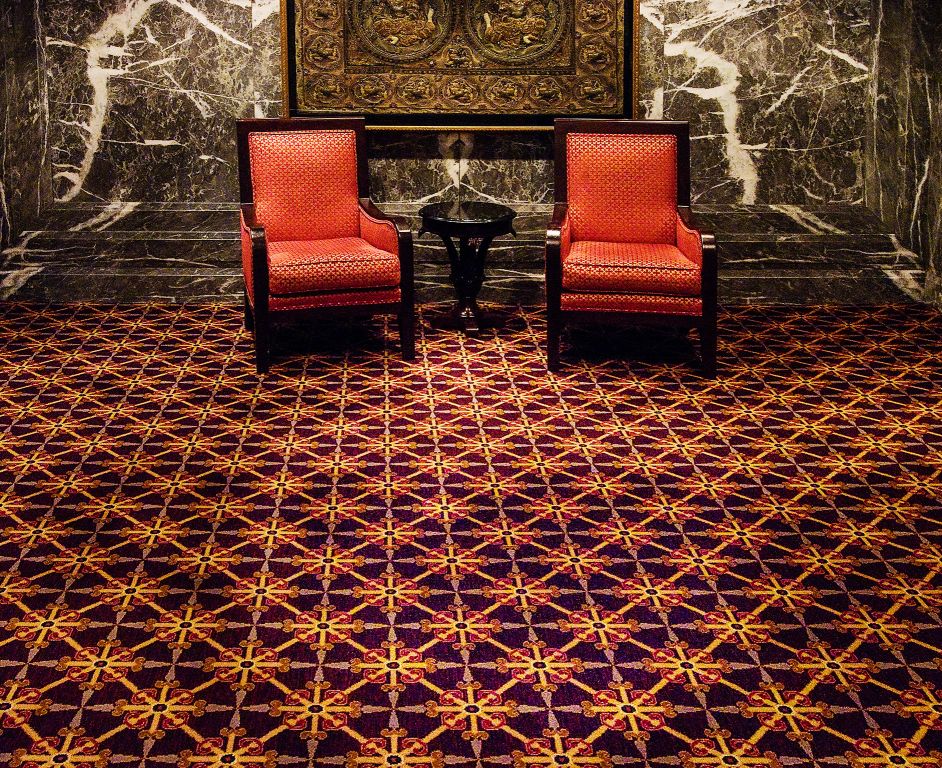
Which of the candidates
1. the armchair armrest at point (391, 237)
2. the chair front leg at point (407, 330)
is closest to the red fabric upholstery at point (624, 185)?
the armchair armrest at point (391, 237)

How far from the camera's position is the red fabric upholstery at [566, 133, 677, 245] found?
613cm

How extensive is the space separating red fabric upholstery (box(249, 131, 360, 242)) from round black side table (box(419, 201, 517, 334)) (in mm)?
453

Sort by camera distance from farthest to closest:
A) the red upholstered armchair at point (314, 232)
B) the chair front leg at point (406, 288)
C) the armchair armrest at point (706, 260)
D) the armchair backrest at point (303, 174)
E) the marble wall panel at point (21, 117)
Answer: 1. the marble wall panel at point (21, 117)
2. the armchair backrest at point (303, 174)
3. the chair front leg at point (406, 288)
4. the red upholstered armchair at point (314, 232)
5. the armchair armrest at point (706, 260)

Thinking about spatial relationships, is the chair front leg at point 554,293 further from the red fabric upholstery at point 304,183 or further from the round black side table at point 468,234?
the red fabric upholstery at point 304,183

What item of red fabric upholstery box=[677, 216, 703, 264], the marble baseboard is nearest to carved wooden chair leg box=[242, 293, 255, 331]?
the marble baseboard

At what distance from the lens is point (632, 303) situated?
18.6ft

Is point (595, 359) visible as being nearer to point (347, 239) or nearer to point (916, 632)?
point (347, 239)

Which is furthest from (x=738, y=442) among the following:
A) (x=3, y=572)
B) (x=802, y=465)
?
(x=3, y=572)

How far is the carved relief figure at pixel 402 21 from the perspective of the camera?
6648 mm

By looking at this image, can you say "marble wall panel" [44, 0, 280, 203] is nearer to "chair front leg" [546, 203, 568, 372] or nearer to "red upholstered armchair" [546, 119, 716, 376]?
"red upholstered armchair" [546, 119, 716, 376]

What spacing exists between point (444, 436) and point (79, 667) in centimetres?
204

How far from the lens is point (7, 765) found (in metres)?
2.82

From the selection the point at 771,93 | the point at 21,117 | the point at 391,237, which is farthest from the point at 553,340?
the point at 21,117

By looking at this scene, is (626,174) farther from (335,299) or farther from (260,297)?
(260,297)
